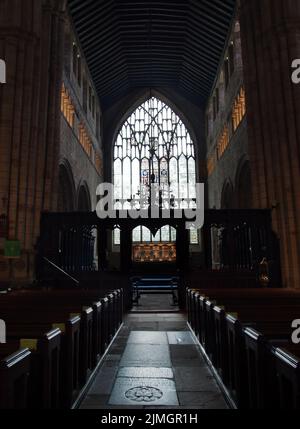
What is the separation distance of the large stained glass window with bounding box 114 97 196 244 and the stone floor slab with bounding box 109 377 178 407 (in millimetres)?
20579

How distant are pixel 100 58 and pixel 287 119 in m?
12.2

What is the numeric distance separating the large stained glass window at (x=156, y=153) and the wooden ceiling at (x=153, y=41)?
7.17 ft

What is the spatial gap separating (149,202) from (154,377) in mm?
11459

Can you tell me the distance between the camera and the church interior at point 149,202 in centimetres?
294

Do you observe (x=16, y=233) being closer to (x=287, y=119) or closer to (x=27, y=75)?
(x=27, y=75)

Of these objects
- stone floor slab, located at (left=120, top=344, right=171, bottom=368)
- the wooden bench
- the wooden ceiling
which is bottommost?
stone floor slab, located at (left=120, top=344, right=171, bottom=368)

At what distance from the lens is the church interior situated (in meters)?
2.94

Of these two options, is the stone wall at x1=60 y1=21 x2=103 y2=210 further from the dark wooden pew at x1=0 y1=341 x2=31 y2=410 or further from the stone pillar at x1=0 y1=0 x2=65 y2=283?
the dark wooden pew at x1=0 y1=341 x2=31 y2=410

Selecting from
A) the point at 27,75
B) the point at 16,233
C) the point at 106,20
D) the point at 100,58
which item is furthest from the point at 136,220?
the point at 100,58

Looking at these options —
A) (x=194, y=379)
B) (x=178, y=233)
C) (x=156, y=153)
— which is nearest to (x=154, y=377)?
(x=194, y=379)

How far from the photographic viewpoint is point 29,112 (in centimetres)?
1025

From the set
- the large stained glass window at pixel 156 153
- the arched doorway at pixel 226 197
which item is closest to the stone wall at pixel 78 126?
the large stained glass window at pixel 156 153

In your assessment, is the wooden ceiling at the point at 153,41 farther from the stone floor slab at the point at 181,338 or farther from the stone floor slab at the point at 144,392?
the stone floor slab at the point at 144,392

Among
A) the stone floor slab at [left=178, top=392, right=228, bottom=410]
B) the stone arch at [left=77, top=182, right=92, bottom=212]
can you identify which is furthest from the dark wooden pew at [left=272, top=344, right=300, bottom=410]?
the stone arch at [left=77, top=182, right=92, bottom=212]
